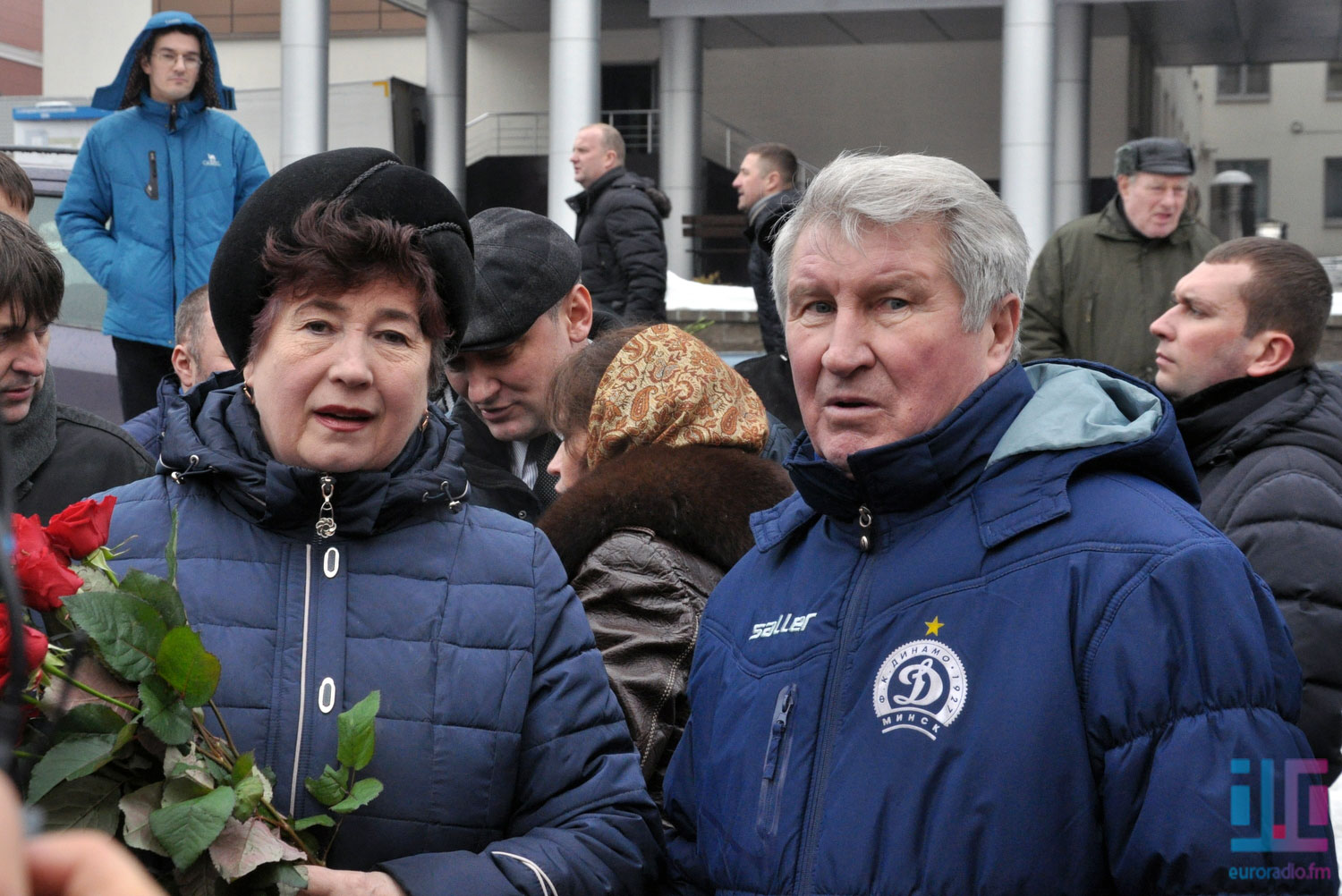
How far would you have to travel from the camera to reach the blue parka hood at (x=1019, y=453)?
6.43 feet

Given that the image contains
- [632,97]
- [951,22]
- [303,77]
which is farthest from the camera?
[632,97]

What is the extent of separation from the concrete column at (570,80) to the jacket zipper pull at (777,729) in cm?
1676

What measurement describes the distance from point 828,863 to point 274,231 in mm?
1151

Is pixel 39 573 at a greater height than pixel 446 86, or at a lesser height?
lesser

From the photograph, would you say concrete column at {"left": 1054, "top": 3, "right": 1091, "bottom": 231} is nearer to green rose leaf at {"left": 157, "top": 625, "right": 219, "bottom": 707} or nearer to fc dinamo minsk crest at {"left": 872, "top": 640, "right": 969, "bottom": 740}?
fc dinamo minsk crest at {"left": 872, "top": 640, "right": 969, "bottom": 740}

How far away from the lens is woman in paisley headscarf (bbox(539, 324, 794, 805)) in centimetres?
247

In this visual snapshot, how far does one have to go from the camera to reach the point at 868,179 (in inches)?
83.7

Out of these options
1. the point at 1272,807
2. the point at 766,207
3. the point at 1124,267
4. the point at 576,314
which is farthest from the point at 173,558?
the point at 766,207

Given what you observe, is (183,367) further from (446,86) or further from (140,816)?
(446,86)

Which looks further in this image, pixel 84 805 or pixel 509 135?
pixel 509 135

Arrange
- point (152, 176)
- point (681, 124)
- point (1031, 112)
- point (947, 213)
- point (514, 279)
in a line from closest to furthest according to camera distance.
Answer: point (947, 213) → point (514, 279) → point (152, 176) → point (1031, 112) → point (681, 124)

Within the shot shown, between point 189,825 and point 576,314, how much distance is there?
2354 mm

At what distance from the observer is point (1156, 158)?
6.25m

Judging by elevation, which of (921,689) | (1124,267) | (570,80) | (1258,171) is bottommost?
(921,689)
